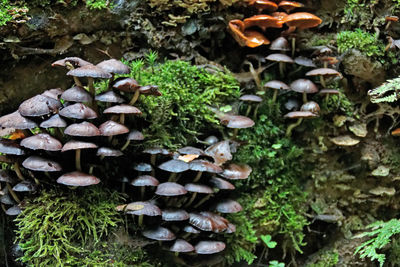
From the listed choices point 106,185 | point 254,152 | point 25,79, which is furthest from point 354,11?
point 25,79

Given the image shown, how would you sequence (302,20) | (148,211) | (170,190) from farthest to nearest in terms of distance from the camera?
1. (302,20)
2. (170,190)
3. (148,211)

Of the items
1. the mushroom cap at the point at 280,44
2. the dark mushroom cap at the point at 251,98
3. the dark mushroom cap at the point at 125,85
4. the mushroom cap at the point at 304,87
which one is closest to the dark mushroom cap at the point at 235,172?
the dark mushroom cap at the point at 251,98

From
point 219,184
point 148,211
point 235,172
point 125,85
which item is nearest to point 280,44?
point 235,172

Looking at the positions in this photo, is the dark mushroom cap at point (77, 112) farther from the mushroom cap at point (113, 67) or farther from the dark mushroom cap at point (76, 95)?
the mushroom cap at point (113, 67)

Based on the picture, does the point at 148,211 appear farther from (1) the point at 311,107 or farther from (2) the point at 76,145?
(1) the point at 311,107

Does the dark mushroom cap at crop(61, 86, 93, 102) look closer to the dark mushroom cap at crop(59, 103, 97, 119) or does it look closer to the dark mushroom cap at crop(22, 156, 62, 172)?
the dark mushroom cap at crop(59, 103, 97, 119)

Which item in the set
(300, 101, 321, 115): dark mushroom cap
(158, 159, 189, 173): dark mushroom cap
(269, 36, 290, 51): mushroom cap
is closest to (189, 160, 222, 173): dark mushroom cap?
(158, 159, 189, 173): dark mushroom cap

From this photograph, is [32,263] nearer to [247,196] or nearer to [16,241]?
[16,241]
